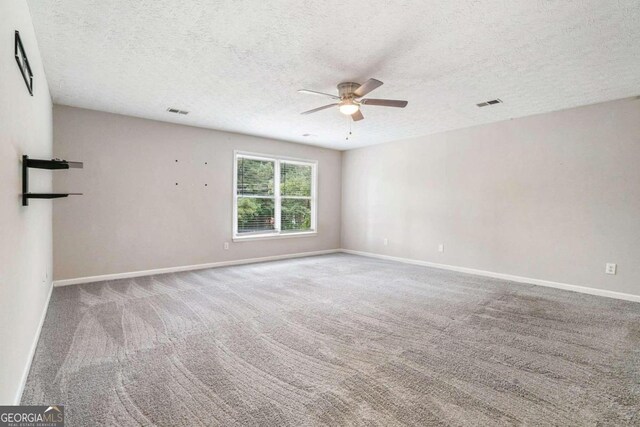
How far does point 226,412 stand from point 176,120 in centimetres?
453

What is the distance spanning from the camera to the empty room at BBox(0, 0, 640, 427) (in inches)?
73.3

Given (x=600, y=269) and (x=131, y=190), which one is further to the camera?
(x=131, y=190)

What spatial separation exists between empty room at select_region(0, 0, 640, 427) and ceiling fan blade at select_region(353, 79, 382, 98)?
0.03 meters

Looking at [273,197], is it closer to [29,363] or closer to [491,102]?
[491,102]

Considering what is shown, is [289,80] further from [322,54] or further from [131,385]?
[131,385]

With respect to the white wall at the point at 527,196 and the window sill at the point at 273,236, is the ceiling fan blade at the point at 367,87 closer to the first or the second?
the white wall at the point at 527,196

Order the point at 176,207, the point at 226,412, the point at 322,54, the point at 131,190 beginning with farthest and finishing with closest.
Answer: the point at 176,207, the point at 131,190, the point at 322,54, the point at 226,412

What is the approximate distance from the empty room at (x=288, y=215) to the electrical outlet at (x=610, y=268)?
4 centimetres

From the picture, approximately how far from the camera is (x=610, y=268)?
13.0ft

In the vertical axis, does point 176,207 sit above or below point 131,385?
above

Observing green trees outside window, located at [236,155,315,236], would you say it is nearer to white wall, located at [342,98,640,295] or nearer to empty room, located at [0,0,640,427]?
empty room, located at [0,0,640,427]

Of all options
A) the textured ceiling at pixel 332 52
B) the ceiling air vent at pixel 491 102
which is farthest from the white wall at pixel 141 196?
the ceiling air vent at pixel 491 102

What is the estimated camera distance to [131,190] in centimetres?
471

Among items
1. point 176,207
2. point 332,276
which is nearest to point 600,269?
point 332,276
